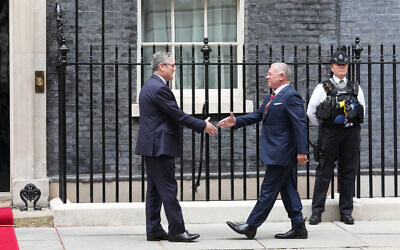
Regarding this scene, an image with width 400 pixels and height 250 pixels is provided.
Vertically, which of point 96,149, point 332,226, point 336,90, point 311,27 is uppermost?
point 311,27

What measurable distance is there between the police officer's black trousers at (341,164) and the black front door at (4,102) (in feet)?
13.1

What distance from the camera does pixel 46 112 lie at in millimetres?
10500

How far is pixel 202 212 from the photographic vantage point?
9.26 m

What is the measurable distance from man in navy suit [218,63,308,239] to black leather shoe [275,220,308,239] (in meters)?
0.02

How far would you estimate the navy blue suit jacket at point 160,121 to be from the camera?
→ 805 centimetres

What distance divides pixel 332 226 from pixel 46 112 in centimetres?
365

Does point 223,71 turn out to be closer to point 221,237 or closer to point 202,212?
point 202,212

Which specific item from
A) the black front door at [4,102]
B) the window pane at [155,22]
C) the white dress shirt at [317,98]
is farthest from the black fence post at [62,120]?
the white dress shirt at [317,98]

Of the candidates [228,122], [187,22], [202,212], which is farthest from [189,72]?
[228,122]

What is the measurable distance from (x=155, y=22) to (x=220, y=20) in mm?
837

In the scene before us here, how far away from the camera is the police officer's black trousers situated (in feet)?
29.8

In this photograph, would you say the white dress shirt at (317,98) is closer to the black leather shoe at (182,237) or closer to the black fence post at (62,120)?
the black leather shoe at (182,237)

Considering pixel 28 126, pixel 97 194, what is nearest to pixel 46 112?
pixel 28 126

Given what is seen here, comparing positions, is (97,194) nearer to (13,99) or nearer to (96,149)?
(96,149)
